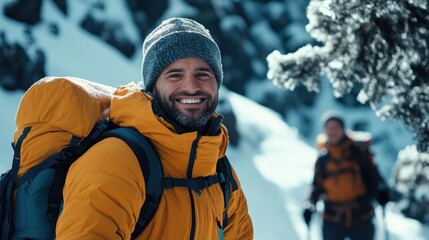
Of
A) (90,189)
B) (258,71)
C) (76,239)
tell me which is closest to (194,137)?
(90,189)

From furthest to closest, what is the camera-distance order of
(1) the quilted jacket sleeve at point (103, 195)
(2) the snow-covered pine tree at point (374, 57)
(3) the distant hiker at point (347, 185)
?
(3) the distant hiker at point (347, 185) < (2) the snow-covered pine tree at point (374, 57) < (1) the quilted jacket sleeve at point (103, 195)

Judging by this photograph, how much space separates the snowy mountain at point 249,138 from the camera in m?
12.9

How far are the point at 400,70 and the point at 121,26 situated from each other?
75.2 feet

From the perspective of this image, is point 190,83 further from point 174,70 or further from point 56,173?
point 56,173

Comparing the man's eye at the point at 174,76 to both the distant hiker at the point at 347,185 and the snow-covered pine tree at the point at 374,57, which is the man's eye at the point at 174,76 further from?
the distant hiker at the point at 347,185

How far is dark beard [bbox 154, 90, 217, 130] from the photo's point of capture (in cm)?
240

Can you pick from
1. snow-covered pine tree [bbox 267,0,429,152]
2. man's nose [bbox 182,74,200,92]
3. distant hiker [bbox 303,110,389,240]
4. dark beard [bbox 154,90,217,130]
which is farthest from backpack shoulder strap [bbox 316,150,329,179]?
man's nose [bbox 182,74,200,92]

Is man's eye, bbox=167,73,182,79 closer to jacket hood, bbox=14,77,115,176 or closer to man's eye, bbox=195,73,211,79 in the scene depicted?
man's eye, bbox=195,73,211,79

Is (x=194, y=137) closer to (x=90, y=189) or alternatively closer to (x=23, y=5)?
(x=90, y=189)

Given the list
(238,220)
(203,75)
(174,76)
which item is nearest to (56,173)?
(174,76)

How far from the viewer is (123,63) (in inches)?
815

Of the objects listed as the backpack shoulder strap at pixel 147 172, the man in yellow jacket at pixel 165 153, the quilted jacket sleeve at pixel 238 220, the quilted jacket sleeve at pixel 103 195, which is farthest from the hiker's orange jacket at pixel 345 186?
the quilted jacket sleeve at pixel 103 195

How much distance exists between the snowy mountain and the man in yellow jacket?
24.6ft

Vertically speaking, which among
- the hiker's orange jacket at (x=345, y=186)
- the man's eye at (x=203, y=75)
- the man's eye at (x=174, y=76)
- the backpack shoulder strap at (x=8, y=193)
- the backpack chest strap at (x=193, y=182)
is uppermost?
the hiker's orange jacket at (x=345, y=186)
